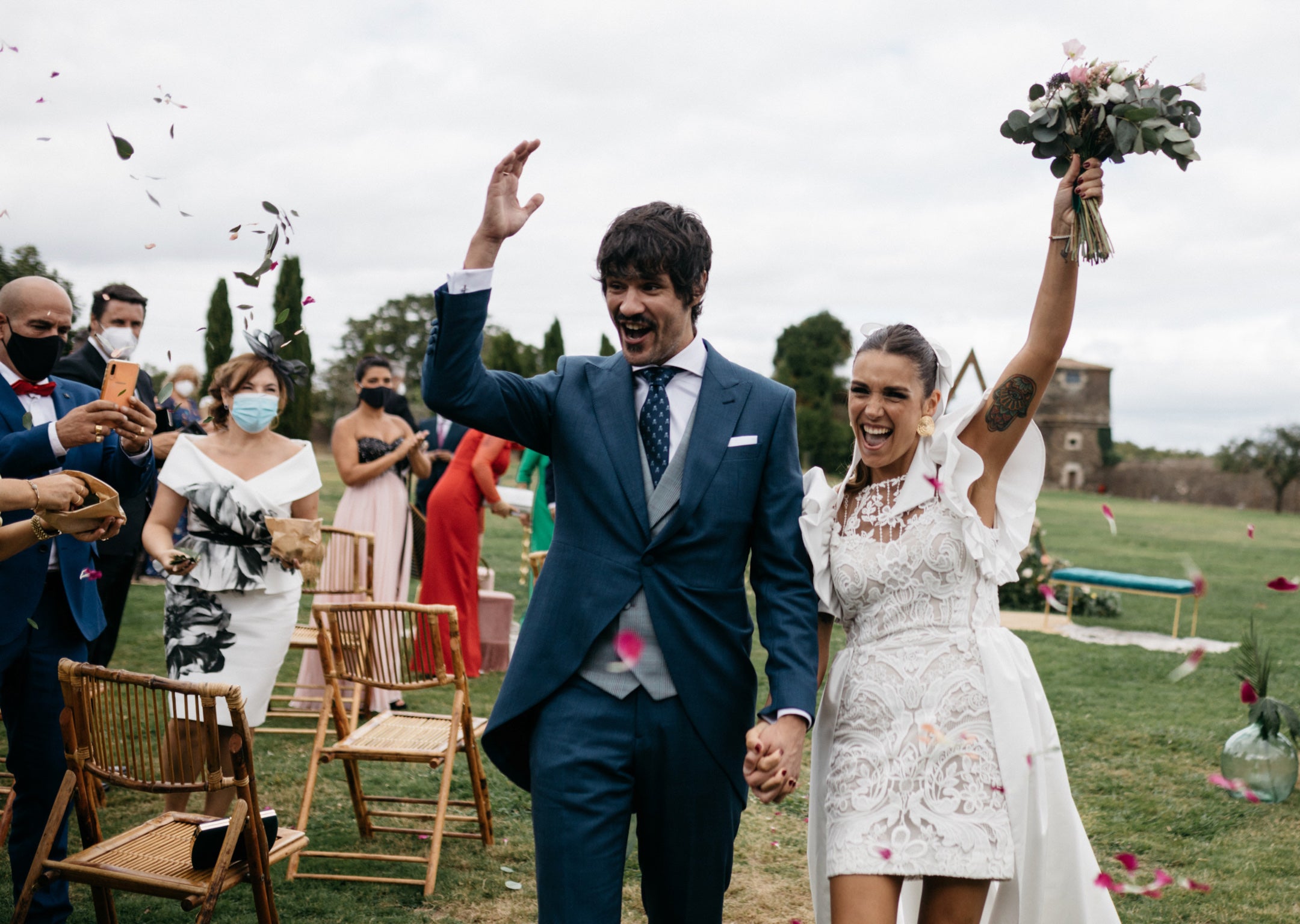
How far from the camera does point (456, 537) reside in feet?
29.3

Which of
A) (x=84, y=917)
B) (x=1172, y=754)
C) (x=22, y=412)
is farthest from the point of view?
(x=1172, y=754)

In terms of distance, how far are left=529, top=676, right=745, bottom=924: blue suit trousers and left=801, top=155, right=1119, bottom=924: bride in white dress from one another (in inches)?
15.0

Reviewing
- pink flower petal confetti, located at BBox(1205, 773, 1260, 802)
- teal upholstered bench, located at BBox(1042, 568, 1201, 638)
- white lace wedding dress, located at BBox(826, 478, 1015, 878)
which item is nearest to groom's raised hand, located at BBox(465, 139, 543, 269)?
white lace wedding dress, located at BBox(826, 478, 1015, 878)

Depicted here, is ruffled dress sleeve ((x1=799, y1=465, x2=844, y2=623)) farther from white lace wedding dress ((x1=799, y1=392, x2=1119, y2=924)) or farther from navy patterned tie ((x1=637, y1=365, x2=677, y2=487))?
navy patterned tie ((x1=637, y1=365, x2=677, y2=487))

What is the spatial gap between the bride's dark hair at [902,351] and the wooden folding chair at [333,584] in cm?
455

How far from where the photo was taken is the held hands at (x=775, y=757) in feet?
8.91

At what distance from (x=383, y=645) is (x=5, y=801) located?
80.8 inches

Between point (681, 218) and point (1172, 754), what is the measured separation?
6491 millimetres

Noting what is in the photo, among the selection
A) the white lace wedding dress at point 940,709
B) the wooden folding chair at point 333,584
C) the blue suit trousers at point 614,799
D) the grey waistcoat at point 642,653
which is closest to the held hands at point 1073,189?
the white lace wedding dress at point 940,709

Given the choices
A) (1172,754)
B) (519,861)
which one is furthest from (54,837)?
(1172,754)

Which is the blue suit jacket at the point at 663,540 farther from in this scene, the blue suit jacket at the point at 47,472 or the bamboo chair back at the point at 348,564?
the bamboo chair back at the point at 348,564

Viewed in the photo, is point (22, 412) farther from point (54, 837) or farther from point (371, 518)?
point (371, 518)

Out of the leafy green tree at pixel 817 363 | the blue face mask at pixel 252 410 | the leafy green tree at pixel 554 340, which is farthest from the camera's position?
the leafy green tree at pixel 817 363

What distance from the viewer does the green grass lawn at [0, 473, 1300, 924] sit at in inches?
194
